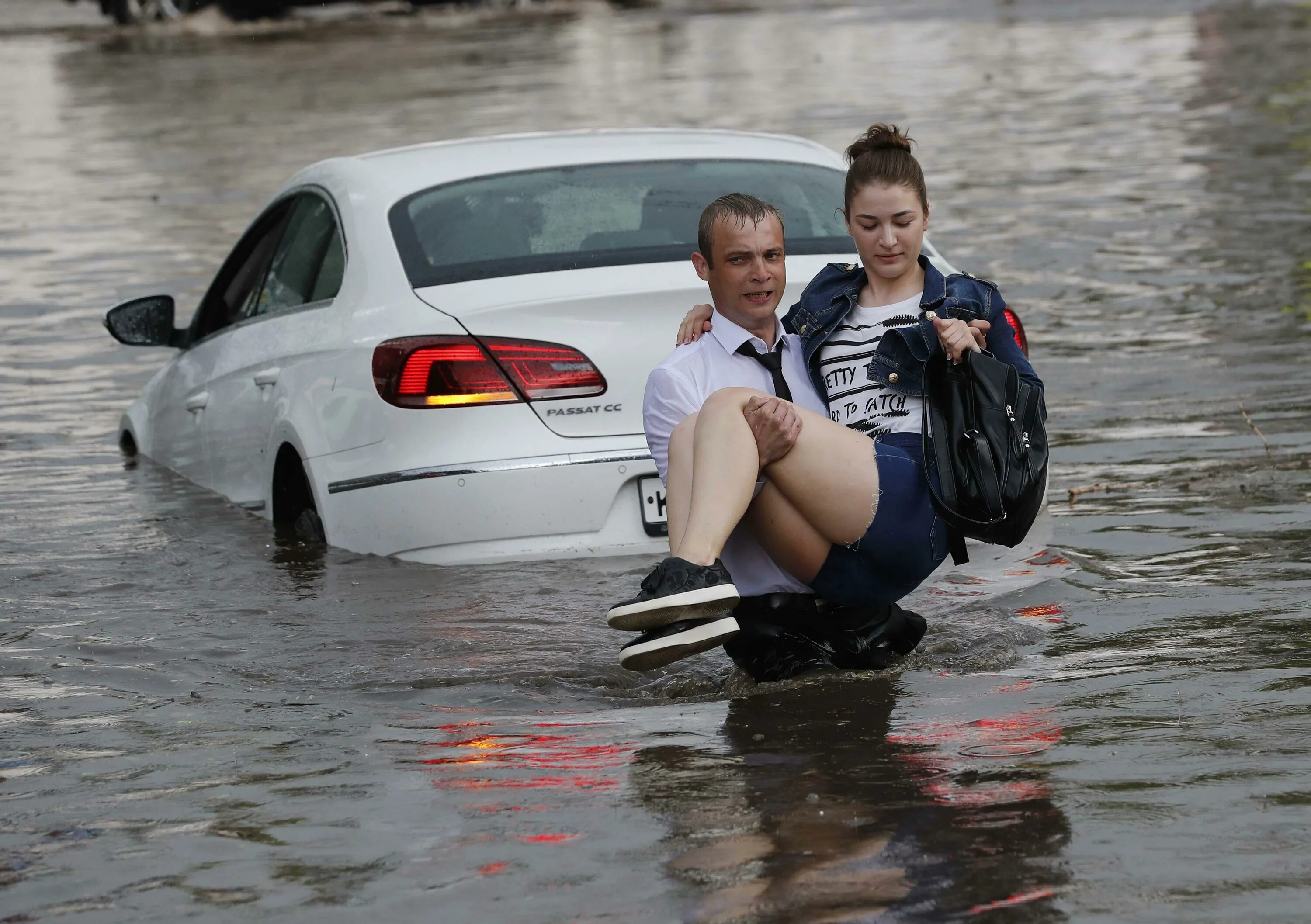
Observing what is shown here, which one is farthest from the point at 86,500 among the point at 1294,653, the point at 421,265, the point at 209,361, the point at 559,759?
the point at 1294,653

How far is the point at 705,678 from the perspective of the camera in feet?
17.5

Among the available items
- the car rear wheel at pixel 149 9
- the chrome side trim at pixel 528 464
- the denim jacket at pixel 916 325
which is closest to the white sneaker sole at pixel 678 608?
the denim jacket at pixel 916 325

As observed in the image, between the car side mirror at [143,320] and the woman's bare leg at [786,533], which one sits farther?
the car side mirror at [143,320]

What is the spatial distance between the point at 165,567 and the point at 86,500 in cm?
153

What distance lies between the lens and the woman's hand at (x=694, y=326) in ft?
16.2

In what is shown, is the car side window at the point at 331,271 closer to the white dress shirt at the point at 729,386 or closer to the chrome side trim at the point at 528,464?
the chrome side trim at the point at 528,464

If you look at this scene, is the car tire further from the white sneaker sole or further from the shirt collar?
the white sneaker sole

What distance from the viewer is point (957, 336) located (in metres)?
4.52

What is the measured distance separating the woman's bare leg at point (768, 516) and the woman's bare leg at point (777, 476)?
0.03 meters

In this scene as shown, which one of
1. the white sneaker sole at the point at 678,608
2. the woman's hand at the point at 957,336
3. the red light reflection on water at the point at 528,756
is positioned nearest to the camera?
the red light reflection on water at the point at 528,756

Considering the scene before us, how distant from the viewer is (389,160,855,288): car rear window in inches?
247

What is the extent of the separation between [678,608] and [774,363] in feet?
2.65

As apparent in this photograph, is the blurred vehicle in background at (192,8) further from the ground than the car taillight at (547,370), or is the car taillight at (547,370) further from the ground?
the car taillight at (547,370)

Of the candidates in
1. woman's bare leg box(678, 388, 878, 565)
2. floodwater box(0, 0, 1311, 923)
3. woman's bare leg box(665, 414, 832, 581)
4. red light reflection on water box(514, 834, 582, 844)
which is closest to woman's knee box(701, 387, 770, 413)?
woman's bare leg box(678, 388, 878, 565)
